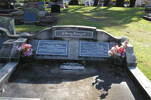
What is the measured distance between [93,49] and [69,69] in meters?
1.18

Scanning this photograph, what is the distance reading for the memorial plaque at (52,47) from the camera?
226 inches

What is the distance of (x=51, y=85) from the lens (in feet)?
14.8

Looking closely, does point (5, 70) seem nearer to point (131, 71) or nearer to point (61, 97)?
point (61, 97)

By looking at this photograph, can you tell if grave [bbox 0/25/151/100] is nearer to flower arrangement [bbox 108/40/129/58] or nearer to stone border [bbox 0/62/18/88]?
stone border [bbox 0/62/18/88]

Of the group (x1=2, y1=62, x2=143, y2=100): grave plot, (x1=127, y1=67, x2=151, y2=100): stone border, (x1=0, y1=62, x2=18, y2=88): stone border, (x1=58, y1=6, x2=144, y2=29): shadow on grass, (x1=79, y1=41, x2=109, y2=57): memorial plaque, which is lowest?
(x1=2, y1=62, x2=143, y2=100): grave plot

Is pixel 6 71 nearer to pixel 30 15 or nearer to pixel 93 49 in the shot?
pixel 93 49

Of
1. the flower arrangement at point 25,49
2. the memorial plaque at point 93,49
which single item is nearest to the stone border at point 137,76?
the memorial plaque at point 93,49

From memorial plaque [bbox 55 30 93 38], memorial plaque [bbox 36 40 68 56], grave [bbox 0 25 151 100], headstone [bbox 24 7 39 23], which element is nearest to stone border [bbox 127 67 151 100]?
grave [bbox 0 25 151 100]

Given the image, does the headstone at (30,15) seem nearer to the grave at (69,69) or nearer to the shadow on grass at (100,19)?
the shadow on grass at (100,19)

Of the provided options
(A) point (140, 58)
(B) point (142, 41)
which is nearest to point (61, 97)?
(A) point (140, 58)

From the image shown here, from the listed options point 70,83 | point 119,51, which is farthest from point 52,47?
point 119,51

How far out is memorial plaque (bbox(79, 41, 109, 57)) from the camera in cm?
573

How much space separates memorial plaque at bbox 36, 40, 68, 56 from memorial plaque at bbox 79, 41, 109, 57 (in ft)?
2.02

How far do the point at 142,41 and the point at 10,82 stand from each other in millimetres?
7116
